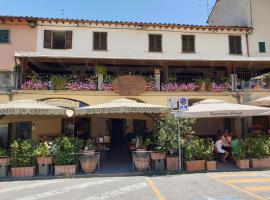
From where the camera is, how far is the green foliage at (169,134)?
13.2 metres

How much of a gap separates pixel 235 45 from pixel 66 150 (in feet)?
50.5

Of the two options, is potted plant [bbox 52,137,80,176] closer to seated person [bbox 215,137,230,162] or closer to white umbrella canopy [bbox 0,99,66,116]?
white umbrella canopy [bbox 0,99,66,116]

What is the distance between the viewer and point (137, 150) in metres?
13.2

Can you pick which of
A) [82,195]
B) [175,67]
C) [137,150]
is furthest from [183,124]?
[175,67]

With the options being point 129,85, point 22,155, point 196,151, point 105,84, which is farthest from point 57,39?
Result: point 196,151

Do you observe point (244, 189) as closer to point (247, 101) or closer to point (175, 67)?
point (247, 101)

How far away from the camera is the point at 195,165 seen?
13.0 m

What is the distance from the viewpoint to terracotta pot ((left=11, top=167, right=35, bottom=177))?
12117 millimetres

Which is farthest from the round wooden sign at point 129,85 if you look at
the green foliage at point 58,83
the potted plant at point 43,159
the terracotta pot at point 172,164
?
the potted plant at point 43,159

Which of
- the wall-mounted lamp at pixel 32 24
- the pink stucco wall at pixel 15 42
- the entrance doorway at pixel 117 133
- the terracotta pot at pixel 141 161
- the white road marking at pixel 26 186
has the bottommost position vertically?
the white road marking at pixel 26 186

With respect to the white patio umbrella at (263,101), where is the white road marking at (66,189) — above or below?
below

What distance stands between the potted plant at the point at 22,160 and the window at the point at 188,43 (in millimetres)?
13467

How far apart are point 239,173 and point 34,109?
8768mm

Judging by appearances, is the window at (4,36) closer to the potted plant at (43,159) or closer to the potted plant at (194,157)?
the potted plant at (43,159)
